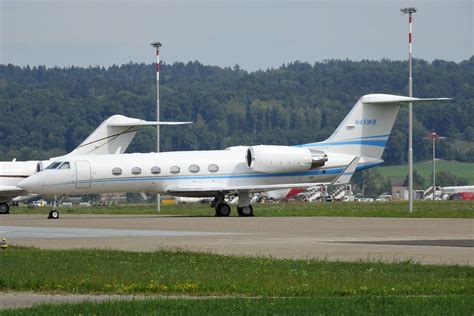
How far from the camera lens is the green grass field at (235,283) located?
17266mm

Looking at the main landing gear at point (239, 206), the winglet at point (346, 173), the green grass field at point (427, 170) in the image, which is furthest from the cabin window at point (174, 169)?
the green grass field at point (427, 170)

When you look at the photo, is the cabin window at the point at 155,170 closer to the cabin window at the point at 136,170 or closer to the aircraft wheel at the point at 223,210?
the cabin window at the point at 136,170

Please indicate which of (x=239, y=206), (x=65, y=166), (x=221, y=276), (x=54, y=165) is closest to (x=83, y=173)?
(x=65, y=166)

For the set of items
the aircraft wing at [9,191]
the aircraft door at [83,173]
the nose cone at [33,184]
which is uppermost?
the aircraft door at [83,173]

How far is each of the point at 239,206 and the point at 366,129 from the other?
284 inches

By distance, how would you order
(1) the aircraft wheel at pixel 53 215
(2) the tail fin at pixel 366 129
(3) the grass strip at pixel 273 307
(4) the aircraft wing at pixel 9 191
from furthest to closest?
(4) the aircraft wing at pixel 9 191 → (2) the tail fin at pixel 366 129 → (1) the aircraft wheel at pixel 53 215 → (3) the grass strip at pixel 273 307

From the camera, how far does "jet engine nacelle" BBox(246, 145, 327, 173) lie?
53.0m

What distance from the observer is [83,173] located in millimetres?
51656

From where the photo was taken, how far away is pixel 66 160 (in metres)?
52.1

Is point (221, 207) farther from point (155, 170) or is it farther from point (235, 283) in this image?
point (235, 283)

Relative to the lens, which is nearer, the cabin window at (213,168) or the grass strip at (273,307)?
the grass strip at (273,307)

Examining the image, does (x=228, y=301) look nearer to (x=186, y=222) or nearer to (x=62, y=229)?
(x=62, y=229)

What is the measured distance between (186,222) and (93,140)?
832 inches

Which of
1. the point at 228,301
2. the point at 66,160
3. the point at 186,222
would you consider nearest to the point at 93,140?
the point at 66,160
